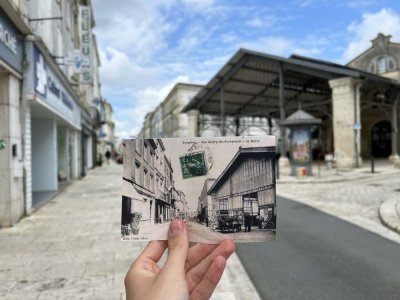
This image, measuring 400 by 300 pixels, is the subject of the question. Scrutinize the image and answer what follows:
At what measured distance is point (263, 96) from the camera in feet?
112

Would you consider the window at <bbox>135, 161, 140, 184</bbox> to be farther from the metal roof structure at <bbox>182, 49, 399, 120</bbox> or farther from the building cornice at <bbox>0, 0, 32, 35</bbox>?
the metal roof structure at <bbox>182, 49, 399, 120</bbox>

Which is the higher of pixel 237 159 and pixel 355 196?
pixel 237 159

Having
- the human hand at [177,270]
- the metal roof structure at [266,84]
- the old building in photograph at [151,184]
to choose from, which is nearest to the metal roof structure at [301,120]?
the metal roof structure at [266,84]

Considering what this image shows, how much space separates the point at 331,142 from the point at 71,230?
36253mm

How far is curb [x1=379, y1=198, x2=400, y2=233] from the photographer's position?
7131mm

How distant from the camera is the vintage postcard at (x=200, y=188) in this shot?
159cm

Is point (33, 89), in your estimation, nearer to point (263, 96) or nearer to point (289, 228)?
point (289, 228)

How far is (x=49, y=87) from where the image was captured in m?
10.8

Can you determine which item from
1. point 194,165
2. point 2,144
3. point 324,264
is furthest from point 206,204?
point 2,144

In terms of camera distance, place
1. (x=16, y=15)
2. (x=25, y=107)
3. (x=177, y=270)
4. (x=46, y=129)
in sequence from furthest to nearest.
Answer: (x=46, y=129), (x=25, y=107), (x=16, y=15), (x=177, y=270)

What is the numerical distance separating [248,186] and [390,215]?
770cm

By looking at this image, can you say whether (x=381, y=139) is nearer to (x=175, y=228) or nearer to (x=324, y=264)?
(x=324, y=264)

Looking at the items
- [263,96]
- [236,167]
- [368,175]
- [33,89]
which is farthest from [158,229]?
[263,96]

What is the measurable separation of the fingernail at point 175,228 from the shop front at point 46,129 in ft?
26.4
